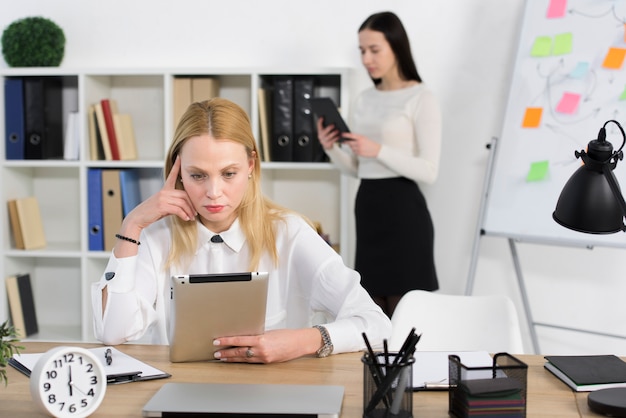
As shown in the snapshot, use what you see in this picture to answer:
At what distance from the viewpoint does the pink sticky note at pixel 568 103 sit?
10.2ft

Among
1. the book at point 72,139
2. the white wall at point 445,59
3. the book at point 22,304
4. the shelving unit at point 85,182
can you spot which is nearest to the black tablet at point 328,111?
the shelving unit at point 85,182

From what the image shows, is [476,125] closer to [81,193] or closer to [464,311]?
[464,311]

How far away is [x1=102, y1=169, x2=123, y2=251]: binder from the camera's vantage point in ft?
12.2

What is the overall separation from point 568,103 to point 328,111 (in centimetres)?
94

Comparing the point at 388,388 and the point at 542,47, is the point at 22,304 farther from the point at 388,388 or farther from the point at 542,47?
the point at 388,388

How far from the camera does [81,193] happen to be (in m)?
3.74

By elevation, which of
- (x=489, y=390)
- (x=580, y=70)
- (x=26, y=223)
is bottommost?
(x=26, y=223)

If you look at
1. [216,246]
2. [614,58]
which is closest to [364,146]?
[614,58]

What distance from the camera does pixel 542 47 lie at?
3227 millimetres

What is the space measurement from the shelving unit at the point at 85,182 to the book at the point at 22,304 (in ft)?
0.13

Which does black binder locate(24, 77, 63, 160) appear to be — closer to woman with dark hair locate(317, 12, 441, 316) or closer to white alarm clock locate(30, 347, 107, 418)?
woman with dark hair locate(317, 12, 441, 316)

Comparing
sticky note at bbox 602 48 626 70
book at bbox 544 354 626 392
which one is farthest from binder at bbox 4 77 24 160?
book at bbox 544 354 626 392

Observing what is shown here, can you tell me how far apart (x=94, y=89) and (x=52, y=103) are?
214mm

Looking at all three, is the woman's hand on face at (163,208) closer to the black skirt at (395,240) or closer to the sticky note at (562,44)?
the black skirt at (395,240)
